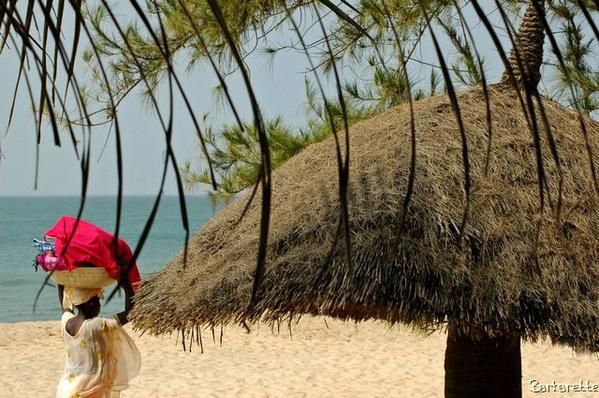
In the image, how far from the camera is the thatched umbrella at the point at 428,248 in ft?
12.2

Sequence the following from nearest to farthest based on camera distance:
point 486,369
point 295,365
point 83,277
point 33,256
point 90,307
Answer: point 83,277 < point 90,307 < point 486,369 < point 295,365 < point 33,256

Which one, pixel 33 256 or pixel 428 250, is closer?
pixel 428 250

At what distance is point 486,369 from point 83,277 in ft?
5.74

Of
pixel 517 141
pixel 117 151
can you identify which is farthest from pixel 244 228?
pixel 117 151

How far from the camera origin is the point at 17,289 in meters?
31.7

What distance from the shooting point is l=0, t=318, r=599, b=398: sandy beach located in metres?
8.39

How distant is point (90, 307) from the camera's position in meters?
4.34

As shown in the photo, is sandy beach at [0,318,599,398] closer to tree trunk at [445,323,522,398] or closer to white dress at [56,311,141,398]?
tree trunk at [445,323,522,398]

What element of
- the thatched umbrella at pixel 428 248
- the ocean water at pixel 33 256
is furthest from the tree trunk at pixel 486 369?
the ocean water at pixel 33 256

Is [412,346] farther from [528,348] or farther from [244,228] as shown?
[244,228]

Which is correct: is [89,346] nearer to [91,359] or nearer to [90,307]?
[91,359]

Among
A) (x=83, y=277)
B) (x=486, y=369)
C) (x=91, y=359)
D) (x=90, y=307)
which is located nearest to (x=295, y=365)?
(x=486, y=369)

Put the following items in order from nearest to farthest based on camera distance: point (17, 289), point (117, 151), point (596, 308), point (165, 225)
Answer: point (117, 151)
point (596, 308)
point (17, 289)
point (165, 225)

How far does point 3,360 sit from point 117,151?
34.8 feet
